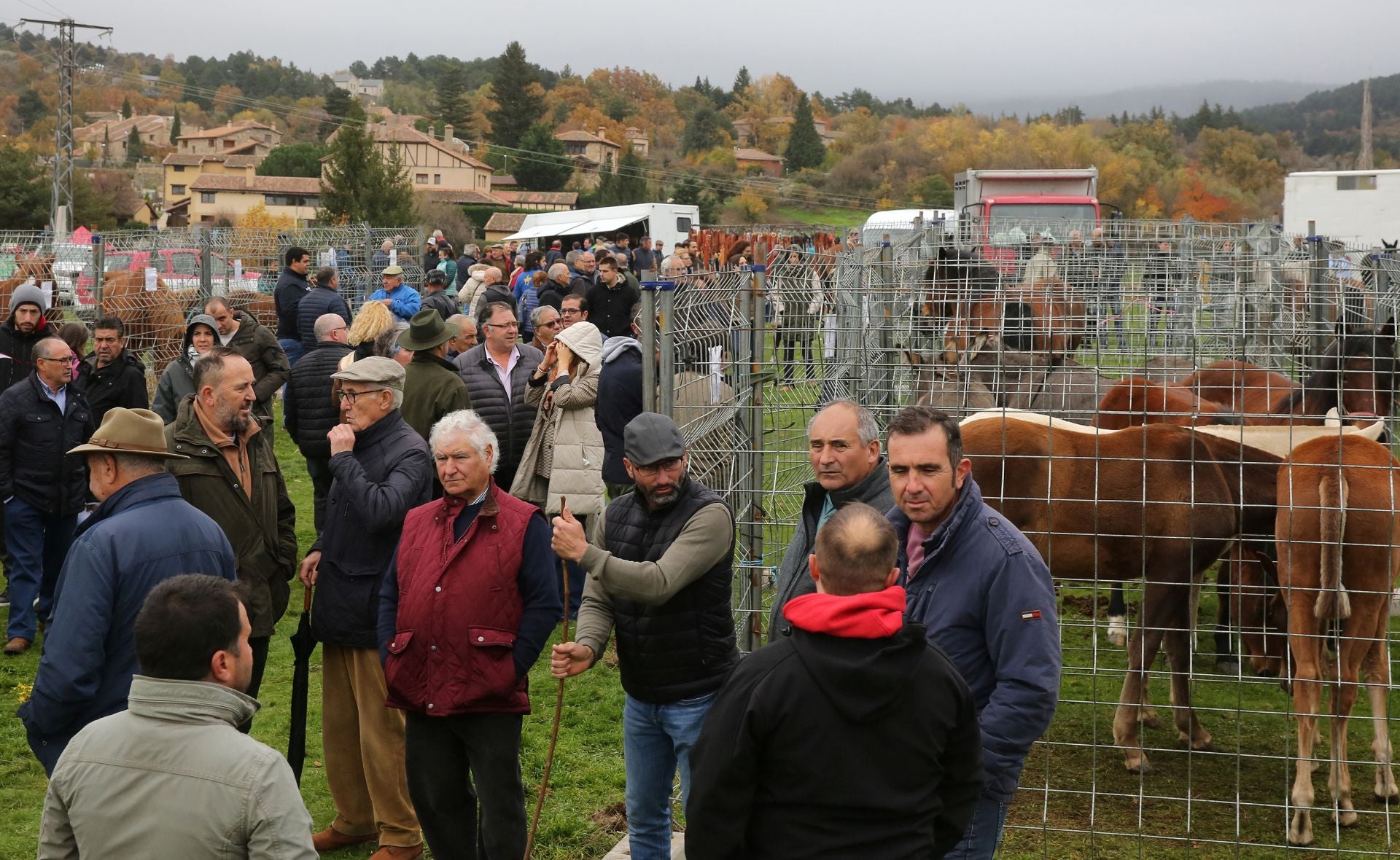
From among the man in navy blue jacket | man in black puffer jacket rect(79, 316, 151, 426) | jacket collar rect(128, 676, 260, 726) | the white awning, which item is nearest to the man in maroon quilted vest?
the man in navy blue jacket

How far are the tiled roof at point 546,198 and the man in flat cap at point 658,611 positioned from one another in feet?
255

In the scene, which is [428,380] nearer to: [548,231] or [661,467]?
[661,467]

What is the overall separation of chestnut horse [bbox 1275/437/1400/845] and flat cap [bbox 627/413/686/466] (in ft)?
8.90

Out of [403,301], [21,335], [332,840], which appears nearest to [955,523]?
[332,840]

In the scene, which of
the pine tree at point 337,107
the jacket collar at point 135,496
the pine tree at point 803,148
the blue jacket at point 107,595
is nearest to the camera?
the blue jacket at point 107,595

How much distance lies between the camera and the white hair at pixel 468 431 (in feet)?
14.7

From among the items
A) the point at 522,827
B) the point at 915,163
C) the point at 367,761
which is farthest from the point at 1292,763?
the point at 915,163

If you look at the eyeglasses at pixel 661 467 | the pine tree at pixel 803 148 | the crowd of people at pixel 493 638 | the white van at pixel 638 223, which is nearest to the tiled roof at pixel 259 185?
the pine tree at pixel 803 148

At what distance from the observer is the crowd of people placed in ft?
8.73

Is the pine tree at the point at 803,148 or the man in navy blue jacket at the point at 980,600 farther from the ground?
the pine tree at the point at 803,148

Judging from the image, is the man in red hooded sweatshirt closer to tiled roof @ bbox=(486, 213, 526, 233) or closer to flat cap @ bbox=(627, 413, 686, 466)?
flat cap @ bbox=(627, 413, 686, 466)

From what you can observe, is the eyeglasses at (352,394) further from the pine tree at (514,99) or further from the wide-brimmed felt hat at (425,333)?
the pine tree at (514,99)

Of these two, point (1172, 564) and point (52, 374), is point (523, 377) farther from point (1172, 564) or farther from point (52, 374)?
point (1172, 564)

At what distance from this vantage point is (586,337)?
7.57 metres
